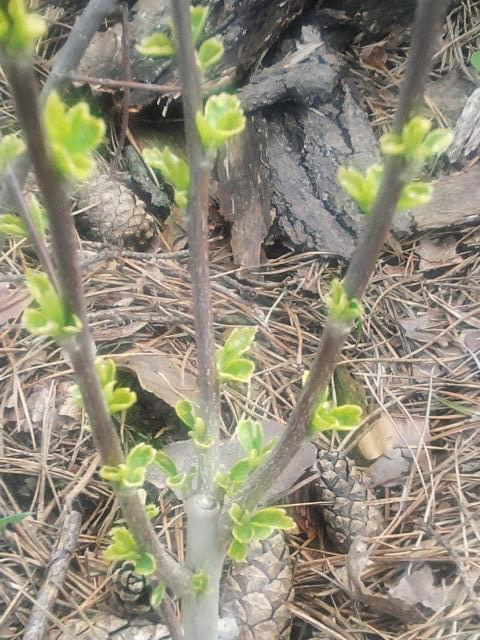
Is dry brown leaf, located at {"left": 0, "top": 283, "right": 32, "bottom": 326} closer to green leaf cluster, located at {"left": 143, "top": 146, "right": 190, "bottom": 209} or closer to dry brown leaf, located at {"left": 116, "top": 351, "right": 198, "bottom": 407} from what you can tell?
dry brown leaf, located at {"left": 116, "top": 351, "right": 198, "bottom": 407}

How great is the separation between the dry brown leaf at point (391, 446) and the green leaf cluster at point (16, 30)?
1177 mm

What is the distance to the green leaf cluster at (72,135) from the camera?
1.65 feet

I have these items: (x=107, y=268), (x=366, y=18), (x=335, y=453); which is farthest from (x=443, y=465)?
(x=366, y=18)

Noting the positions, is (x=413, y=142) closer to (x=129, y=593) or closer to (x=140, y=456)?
(x=140, y=456)

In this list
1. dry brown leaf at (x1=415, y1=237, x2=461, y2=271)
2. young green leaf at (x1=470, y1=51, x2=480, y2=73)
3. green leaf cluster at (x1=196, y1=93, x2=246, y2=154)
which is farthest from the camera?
young green leaf at (x1=470, y1=51, x2=480, y2=73)

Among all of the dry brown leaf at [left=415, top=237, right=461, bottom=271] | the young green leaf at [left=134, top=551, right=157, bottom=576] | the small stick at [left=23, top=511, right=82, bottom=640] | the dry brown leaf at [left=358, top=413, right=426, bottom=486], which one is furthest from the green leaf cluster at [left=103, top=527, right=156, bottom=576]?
the dry brown leaf at [left=415, top=237, right=461, bottom=271]

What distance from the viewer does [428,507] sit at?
134 centimetres

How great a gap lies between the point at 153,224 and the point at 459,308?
860 mm

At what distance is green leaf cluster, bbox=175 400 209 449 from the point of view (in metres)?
0.92

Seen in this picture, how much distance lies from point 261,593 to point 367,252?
75cm

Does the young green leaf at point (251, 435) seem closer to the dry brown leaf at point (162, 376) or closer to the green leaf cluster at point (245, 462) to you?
the green leaf cluster at point (245, 462)

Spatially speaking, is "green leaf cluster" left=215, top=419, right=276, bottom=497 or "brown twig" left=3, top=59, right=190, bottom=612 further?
"green leaf cluster" left=215, top=419, right=276, bottom=497

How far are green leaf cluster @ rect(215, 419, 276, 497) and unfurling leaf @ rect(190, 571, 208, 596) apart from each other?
0.42 feet

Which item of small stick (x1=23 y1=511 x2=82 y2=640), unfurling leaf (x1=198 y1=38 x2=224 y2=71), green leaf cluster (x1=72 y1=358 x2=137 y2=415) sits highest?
unfurling leaf (x1=198 y1=38 x2=224 y2=71)
